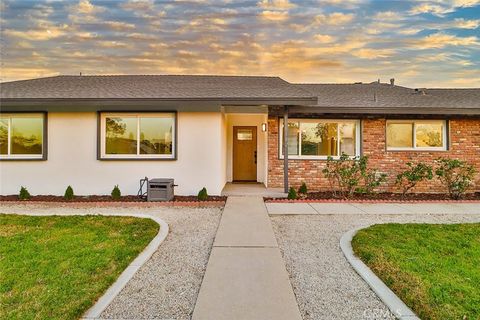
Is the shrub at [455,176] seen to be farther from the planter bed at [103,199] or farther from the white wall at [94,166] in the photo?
the white wall at [94,166]

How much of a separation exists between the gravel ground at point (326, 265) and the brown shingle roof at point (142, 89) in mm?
4028

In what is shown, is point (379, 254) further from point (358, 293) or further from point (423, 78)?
point (423, 78)

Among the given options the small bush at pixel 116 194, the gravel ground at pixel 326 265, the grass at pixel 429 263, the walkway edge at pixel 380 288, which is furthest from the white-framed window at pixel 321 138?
the walkway edge at pixel 380 288

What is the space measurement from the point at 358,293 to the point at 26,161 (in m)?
10.1

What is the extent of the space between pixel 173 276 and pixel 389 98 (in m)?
10.4

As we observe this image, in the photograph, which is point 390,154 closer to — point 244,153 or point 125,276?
point 244,153

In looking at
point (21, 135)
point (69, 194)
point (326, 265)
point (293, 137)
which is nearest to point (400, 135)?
point (293, 137)

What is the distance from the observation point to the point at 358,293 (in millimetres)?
3258

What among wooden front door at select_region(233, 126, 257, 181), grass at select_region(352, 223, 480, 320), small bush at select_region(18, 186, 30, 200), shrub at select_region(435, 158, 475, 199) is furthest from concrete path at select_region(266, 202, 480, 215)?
small bush at select_region(18, 186, 30, 200)

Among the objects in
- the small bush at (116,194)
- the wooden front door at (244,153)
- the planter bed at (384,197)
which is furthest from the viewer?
the wooden front door at (244,153)

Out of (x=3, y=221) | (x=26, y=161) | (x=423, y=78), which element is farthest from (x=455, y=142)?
(x=26, y=161)

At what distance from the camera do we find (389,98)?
11.0m

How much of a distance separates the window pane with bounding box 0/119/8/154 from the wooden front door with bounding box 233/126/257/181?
25.7 feet

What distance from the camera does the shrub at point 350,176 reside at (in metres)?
9.12
